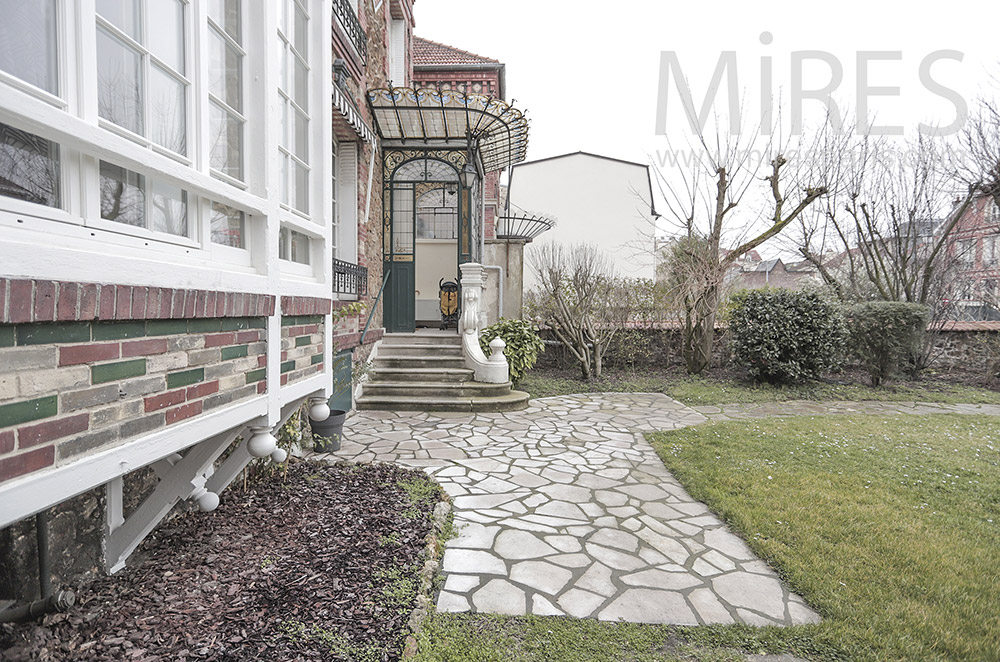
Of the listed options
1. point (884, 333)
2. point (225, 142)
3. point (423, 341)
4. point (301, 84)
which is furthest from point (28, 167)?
point (884, 333)

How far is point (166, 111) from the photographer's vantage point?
67.2 inches

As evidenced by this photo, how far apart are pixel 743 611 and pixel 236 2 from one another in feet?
11.7

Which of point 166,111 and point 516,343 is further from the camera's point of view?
point 516,343

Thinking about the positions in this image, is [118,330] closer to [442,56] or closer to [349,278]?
[349,278]

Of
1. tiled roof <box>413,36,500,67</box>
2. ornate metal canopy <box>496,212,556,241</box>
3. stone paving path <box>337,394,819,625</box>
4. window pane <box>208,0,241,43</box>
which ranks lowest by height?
stone paving path <box>337,394,819,625</box>

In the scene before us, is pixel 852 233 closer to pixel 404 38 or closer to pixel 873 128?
pixel 873 128

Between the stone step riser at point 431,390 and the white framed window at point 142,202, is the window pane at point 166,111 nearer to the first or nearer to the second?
the white framed window at point 142,202

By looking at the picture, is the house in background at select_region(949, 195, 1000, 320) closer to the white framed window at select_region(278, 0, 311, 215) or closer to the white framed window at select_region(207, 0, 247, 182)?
the white framed window at select_region(278, 0, 311, 215)

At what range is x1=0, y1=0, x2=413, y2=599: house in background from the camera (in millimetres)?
1178

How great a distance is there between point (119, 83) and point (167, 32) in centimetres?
34

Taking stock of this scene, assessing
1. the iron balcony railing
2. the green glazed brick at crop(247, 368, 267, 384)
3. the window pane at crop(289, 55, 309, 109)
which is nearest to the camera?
the green glazed brick at crop(247, 368, 267, 384)

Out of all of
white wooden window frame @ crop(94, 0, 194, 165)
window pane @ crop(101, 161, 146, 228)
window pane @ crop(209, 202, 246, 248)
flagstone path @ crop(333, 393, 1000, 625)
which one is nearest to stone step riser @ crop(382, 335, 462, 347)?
flagstone path @ crop(333, 393, 1000, 625)

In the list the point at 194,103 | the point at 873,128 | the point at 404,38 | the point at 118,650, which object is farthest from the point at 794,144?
the point at 118,650

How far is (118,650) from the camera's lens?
1.81 metres
